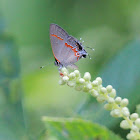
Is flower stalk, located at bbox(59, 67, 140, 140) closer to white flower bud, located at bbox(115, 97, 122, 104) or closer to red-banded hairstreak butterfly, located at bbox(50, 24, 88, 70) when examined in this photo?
white flower bud, located at bbox(115, 97, 122, 104)

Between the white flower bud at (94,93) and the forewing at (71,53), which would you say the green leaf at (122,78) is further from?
the white flower bud at (94,93)

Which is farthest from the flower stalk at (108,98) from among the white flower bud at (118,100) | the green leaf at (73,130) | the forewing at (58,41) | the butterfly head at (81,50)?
the forewing at (58,41)

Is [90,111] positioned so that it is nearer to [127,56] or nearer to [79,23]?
[127,56]

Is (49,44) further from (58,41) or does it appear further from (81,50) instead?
(81,50)

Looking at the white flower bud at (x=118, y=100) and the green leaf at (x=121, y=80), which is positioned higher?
the green leaf at (x=121, y=80)

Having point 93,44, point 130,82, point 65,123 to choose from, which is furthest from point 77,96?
point 65,123

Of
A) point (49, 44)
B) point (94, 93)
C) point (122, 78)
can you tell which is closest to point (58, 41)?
point (122, 78)
